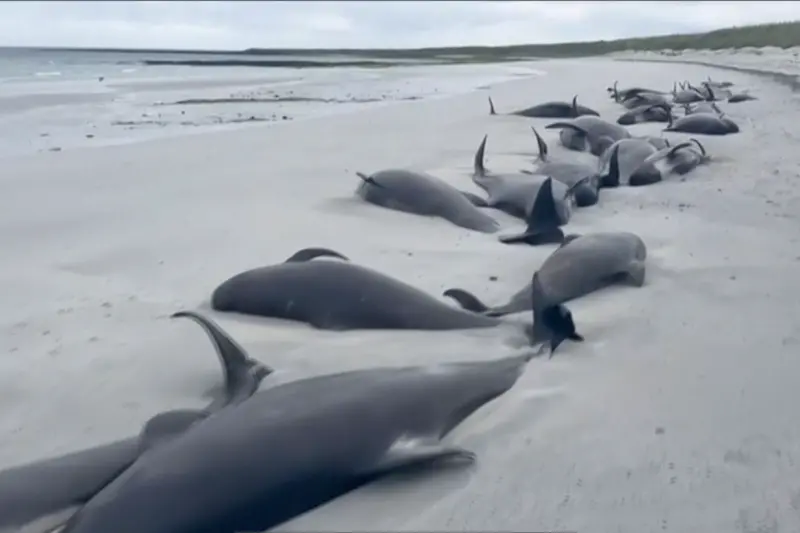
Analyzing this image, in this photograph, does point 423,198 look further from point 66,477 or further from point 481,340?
point 66,477

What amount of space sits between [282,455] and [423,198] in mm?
3536

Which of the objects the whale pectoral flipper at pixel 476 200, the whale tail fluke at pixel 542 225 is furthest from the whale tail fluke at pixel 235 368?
the whale pectoral flipper at pixel 476 200

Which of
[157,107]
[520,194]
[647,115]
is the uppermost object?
[520,194]

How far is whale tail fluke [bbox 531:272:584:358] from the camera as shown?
326 centimetres

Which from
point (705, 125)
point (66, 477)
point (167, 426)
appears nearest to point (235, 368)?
point (167, 426)

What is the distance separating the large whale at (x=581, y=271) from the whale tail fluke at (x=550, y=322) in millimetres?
365

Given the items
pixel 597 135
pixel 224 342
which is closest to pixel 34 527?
pixel 224 342

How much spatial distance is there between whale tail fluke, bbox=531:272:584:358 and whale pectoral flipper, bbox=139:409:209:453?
4.24 feet

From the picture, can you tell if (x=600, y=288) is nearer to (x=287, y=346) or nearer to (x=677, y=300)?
(x=677, y=300)

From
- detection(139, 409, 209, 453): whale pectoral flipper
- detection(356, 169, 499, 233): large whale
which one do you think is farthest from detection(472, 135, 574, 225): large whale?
detection(139, 409, 209, 453): whale pectoral flipper

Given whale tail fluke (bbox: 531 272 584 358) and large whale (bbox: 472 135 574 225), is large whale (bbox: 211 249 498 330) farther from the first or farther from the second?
large whale (bbox: 472 135 574 225)

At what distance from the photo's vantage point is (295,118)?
13375 mm

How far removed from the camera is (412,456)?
233cm

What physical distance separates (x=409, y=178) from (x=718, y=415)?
348cm
